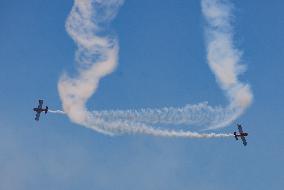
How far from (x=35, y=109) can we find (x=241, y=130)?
44.1 m

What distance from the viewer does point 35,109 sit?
9775cm

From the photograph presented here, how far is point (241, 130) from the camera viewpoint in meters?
98.1
